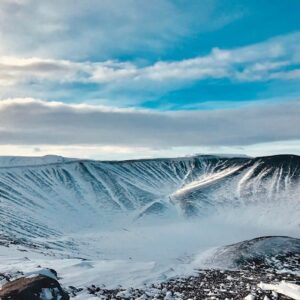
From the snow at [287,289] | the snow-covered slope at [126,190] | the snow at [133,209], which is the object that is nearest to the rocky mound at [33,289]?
the snow at [287,289]

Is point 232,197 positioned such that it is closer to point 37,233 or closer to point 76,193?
point 76,193

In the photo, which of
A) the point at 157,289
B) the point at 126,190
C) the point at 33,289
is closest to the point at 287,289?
the point at 157,289

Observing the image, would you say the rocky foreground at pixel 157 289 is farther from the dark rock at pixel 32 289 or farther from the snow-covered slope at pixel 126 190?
the snow-covered slope at pixel 126 190

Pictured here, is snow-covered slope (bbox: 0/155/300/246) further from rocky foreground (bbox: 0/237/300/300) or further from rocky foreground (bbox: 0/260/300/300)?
rocky foreground (bbox: 0/260/300/300)

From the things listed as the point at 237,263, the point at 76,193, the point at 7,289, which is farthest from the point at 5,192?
the point at 7,289

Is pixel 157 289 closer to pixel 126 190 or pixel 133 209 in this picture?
pixel 133 209
